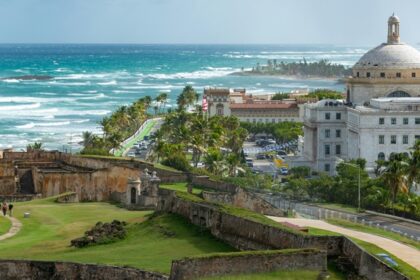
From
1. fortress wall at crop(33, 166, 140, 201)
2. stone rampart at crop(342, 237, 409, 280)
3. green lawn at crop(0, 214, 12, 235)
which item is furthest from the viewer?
fortress wall at crop(33, 166, 140, 201)

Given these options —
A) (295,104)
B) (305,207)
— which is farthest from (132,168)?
(295,104)

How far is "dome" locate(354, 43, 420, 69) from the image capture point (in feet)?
316

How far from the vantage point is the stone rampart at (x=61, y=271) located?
30.4 m

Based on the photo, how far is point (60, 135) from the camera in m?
129

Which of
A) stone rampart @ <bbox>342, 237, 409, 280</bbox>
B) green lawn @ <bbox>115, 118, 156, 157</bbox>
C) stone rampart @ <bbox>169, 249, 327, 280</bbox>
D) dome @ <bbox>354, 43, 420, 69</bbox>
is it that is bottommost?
green lawn @ <bbox>115, 118, 156, 157</bbox>

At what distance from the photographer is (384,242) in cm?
4325

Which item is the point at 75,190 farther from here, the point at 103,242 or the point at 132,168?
the point at 103,242

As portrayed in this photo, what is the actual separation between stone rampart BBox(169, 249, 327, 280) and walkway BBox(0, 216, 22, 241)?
14034mm

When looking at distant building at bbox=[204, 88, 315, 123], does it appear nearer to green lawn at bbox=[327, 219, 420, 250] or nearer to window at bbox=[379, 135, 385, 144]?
window at bbox=[379, 135, 385, 144]

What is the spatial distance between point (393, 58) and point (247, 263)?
70611 millimetres

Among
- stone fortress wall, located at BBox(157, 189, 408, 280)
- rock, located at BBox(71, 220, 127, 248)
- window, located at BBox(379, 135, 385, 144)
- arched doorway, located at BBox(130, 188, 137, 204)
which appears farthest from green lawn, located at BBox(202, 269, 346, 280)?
window, located at BBox(379, 135, 385, 144)

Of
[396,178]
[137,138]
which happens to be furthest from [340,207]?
[137,138]

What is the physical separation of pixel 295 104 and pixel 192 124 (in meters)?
47.1

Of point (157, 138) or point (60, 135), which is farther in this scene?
point (60, 135)
